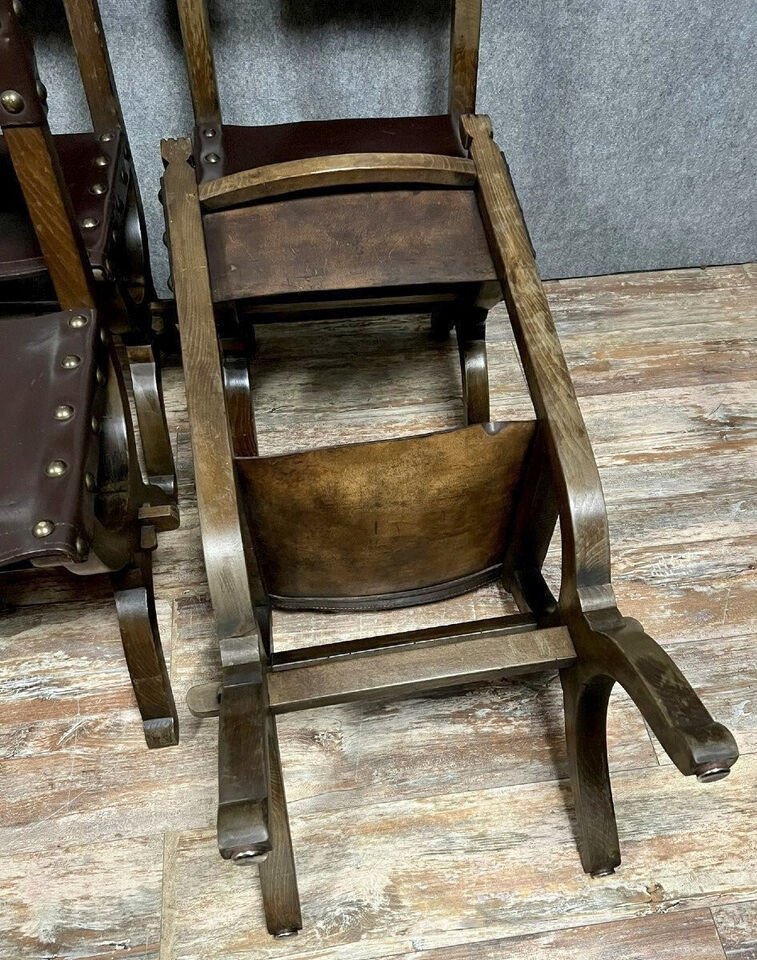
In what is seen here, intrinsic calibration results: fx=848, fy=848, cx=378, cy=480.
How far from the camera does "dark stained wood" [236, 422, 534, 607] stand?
3.33ft

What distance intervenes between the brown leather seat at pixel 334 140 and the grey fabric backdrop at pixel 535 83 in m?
0.24

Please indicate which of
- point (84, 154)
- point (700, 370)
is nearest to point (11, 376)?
point (84, 154)

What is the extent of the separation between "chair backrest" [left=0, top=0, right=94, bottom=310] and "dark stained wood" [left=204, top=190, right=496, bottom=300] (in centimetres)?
18

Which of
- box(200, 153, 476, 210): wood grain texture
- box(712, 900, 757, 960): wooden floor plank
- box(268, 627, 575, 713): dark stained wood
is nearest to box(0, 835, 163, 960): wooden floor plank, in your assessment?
box(268, 627, 575, 713): dark stained wood

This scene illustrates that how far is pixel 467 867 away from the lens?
1.12 m

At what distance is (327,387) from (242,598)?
88 centimetres

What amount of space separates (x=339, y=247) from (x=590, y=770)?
74 centimetres

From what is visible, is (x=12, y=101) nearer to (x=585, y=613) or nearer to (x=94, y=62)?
(x=94, y=62)

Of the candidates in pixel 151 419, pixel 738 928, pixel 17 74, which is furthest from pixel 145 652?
pixel 738 928

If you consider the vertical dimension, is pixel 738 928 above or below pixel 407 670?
below

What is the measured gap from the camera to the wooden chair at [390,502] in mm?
926

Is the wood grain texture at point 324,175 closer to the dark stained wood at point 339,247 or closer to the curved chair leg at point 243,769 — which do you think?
the dark stained wood at point 339,247

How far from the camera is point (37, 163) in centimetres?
90

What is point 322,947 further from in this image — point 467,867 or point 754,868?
point 754,868
